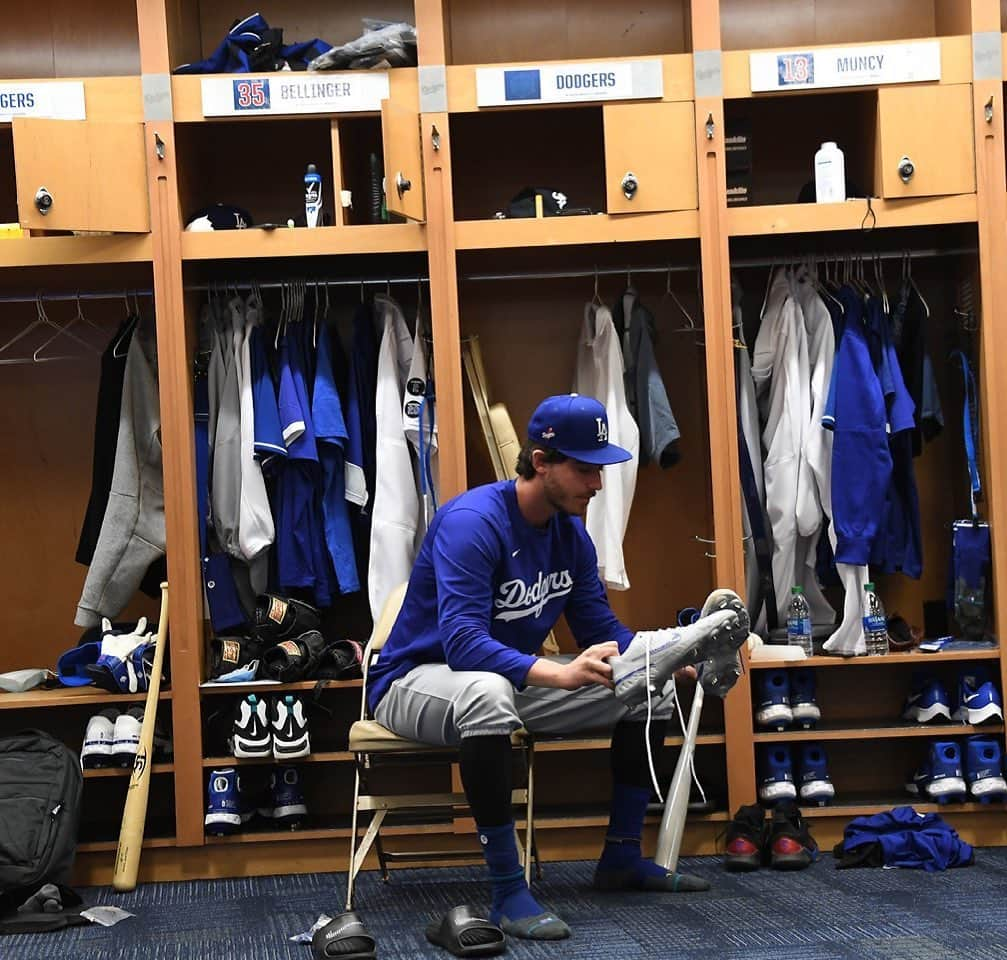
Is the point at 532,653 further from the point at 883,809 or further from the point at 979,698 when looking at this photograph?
the point at 979,698

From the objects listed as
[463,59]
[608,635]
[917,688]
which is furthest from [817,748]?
[463,59]

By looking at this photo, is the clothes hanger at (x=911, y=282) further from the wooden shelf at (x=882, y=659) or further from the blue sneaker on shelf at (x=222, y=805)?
the blue sneaker on shelf at (x=222, y=805)

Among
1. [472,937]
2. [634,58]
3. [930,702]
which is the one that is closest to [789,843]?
[930,702]

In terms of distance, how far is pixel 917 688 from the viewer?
4.14 metres

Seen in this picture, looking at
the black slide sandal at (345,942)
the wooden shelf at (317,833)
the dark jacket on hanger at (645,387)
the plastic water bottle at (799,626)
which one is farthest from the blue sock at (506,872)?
the dark jacket on hanger at (645,387)

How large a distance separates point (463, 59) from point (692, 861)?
8.63ft

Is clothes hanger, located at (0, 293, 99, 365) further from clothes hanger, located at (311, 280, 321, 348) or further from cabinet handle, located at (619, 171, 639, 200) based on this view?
cabinet handle, located at (619, 171, 639, 200)

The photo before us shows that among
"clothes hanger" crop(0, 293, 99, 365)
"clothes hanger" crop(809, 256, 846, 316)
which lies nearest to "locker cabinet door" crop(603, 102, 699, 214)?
"clothes hanger" crop(809, 256, 846, 316)

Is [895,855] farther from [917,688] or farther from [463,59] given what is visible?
[463,59]

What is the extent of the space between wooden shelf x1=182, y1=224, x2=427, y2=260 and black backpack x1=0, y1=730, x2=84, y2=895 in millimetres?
1444

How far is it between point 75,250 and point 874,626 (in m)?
2.54

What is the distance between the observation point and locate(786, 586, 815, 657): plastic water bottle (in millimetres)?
4098

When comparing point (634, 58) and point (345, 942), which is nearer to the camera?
point (345, 942)

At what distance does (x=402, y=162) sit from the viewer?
148 inches
